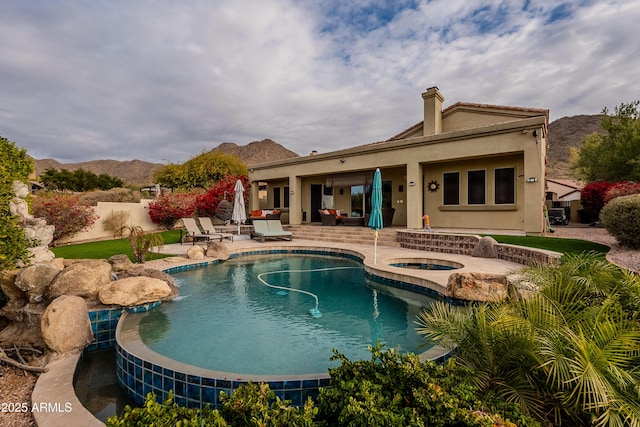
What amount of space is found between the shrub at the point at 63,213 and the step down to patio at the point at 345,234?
10.1m

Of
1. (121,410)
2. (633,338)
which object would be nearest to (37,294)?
(121,410)

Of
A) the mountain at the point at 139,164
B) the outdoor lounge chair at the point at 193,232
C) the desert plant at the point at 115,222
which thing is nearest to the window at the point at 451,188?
the outdoor lounge chair at the point at 193,232

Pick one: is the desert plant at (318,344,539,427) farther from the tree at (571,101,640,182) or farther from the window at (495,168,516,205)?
the tree at (571,101,640,182)

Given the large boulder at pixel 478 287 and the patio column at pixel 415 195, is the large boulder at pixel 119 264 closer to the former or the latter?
the large boulder at pixel 478 287

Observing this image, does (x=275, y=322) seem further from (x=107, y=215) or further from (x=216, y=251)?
(x=107, y=215)

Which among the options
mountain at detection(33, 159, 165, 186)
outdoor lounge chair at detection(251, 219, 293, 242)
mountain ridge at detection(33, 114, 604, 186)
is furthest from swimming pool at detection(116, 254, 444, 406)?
mountain at detection(33, 159, 165, 186)

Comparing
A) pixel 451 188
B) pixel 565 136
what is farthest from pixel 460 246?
pixel 565 136

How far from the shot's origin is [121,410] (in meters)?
3.40

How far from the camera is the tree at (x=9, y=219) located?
5082mm

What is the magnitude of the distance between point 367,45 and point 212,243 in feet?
41.4

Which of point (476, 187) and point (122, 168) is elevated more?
point (122, 168)

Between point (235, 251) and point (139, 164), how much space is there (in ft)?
245

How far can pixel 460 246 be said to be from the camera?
1077 cm

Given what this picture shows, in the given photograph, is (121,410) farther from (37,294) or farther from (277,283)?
(277,283)
